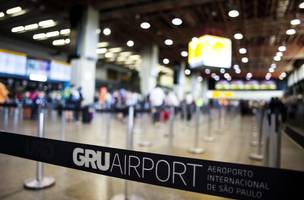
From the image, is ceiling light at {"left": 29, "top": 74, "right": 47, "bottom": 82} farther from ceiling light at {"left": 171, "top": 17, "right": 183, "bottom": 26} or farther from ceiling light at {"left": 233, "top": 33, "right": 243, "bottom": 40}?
ceiling light at {"left": 233, "top": 33, "right": 243, "bottom": 40}

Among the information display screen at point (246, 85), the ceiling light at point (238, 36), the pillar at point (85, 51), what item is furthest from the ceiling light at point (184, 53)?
the pillar at point (85, 51)

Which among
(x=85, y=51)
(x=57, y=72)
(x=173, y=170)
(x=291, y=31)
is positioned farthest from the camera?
(x=85, y=51)

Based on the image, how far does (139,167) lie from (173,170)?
0.79ft

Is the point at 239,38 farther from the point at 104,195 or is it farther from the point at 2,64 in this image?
the point at 2,64

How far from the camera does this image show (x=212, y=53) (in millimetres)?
2518

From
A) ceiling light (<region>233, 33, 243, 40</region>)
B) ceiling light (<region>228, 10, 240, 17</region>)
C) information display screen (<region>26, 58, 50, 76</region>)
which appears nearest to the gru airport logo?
ceiling light (<region>233, 33, 243, 40</region>)

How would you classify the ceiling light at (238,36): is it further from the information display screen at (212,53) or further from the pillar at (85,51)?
the pillar at (85,51)

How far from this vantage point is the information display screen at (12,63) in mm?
2965

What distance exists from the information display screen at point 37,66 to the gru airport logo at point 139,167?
1.87 m

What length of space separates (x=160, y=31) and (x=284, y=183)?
2.19 metres

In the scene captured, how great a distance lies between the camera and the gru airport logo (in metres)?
1.52

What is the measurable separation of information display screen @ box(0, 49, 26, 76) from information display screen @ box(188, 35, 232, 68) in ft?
6.82

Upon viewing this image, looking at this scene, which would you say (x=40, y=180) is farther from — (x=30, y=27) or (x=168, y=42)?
(x=168, y=42)

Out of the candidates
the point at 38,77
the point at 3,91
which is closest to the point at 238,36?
the point at 38,77
